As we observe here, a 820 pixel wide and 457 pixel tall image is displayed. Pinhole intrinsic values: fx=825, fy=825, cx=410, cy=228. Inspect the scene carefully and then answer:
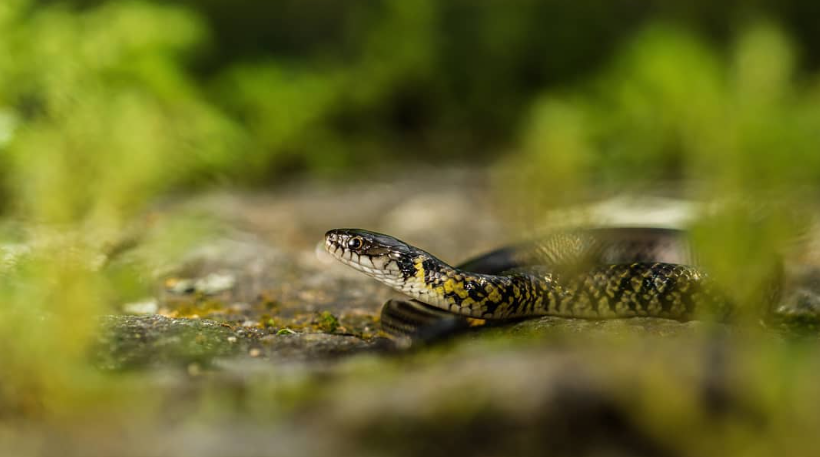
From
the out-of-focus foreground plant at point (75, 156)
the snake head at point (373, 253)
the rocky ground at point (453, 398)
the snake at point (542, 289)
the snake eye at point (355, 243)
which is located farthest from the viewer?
the snake eye at point (355, 243)

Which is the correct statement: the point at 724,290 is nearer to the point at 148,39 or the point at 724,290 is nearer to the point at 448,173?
the point at 148,39

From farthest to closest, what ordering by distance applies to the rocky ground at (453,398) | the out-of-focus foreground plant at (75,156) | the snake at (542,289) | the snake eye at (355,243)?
the snake eye at (355,243)
the snake at (542,289)
the out-of-focus foreground plant at (75,156)
the rocky ground at (453,398)

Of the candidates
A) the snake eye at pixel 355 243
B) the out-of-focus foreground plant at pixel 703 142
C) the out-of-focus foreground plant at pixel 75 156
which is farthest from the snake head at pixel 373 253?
the out-of-focus foreground plant at pixel 75 156

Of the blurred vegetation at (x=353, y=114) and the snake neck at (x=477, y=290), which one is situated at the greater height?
the blurred vegetation at (x=353, y=114)

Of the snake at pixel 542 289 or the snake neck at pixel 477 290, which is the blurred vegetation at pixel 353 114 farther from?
the snake neck at pixel 477 290

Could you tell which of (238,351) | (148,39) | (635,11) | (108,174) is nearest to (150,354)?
(238,351)

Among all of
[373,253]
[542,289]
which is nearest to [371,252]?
[373,253]

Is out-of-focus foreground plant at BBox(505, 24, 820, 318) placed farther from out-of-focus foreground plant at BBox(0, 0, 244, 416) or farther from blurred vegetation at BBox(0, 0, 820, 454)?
out-of-focus foreground plant at BBox(0, 0, 244, 416)
